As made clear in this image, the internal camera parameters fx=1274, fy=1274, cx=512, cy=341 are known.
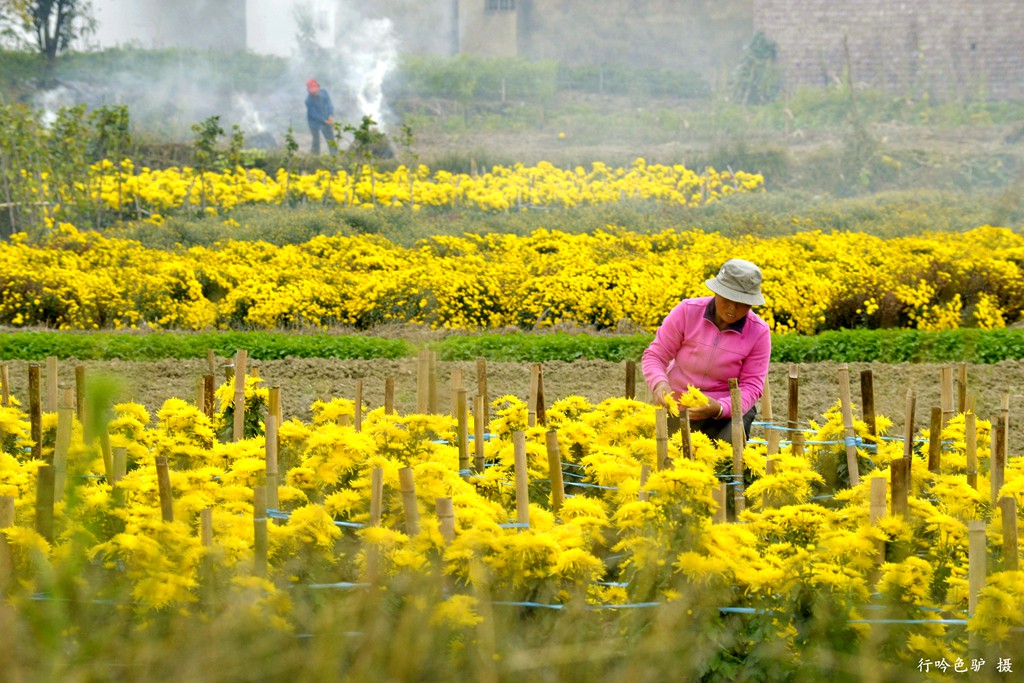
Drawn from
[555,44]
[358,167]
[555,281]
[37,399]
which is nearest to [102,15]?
[555,44]

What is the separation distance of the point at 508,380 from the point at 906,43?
2429cm

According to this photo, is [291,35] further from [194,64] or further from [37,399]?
[37,399]

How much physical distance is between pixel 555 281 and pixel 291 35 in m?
25.2

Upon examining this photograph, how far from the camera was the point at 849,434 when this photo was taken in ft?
13.9

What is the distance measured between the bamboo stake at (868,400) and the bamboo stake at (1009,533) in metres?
1.47

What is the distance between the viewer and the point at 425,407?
14.8ft

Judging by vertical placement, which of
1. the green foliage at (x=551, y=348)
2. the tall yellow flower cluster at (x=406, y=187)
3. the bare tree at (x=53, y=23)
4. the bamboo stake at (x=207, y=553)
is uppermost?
the bare tree at (x=53, y=23)

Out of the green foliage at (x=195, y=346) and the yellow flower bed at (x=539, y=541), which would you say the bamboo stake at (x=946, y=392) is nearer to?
the yellow flower bed at (x=539, y=541)

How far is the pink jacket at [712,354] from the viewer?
4730 millimetres

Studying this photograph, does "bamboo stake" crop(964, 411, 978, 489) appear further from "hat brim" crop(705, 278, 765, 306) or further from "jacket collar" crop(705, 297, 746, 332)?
"jacket collar" crop(705, 297, 746, 332)

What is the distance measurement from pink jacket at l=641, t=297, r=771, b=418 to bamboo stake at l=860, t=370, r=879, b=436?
433mm

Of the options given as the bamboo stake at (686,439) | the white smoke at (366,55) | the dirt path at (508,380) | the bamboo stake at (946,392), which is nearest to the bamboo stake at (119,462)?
the bamboo stake at (686,439)

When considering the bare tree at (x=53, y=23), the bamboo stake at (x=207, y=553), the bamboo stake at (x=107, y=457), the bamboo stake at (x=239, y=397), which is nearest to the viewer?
the bamboo stake at (x=207, y=553)

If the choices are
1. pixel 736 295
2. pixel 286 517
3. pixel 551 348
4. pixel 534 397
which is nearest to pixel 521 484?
pixel 286 517
